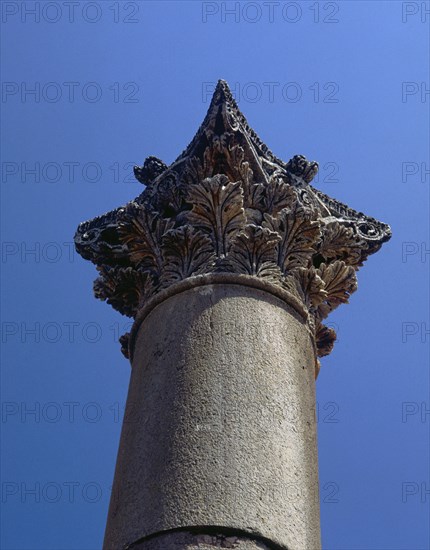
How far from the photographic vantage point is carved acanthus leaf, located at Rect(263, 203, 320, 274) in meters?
10.1

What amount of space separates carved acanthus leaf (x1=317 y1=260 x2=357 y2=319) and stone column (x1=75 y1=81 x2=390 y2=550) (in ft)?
0.05

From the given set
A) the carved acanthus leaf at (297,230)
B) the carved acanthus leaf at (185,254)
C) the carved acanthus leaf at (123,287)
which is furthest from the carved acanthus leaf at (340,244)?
the carved acanthus leaf at (123,287)

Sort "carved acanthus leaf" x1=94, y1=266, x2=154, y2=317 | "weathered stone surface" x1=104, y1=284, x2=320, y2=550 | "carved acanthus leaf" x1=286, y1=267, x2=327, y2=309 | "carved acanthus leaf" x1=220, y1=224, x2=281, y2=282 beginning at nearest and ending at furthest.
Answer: "weathered stone surface" x1=104, y1=284, x2=320, y2=550
"carved acanthus leaf" x1=220, y1=224, x2=281, y2=282
"carved acanthus leaf" x1=286, y1=267, x2=327, y2=309
"carved acanthus leaf" x1=94, y1=266, x2=154, y2=317

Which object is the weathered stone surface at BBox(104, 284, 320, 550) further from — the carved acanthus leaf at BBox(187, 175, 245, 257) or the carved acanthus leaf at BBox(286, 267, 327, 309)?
the carved acanthus leaf at BBox(187, 175, 245, 257)

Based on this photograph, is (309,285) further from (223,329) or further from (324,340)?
(223,329)

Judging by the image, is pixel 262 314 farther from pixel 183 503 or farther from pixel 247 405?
pixel 183 503

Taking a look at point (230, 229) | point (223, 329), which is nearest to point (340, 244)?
point (230, 229)

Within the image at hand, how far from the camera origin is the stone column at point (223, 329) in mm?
7367

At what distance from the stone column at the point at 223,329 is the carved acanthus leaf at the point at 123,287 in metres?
0.02

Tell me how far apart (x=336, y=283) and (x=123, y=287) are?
2.29 m

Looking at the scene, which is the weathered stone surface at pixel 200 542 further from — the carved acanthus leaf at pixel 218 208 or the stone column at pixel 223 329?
the carved acanthus leaf at pixel 218 208

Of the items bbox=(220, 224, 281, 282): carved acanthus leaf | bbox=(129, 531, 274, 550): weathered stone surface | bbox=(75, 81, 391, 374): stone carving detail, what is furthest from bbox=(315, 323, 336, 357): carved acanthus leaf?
bbox=(129, 531, 274, 550): weathered stone surface

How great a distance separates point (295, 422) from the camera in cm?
818

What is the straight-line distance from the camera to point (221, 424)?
7812 mm
